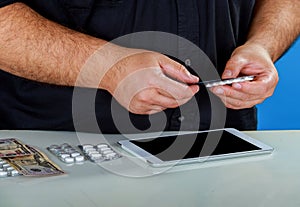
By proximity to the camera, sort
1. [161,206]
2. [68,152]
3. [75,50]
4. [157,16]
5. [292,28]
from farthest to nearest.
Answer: [292,28]
[157,16]
[75,50]
[68,152]
[161,206]

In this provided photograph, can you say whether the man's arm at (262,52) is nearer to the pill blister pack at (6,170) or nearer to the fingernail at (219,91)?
the fingernail at (219,91)

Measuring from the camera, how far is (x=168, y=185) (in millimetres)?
888

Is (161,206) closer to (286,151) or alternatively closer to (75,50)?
(286,151)

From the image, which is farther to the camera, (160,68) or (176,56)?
(176,56)

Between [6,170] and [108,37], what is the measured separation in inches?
16.0

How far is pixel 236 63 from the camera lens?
1176mm

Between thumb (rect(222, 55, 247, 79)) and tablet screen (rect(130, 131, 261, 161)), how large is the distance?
121 millimetres

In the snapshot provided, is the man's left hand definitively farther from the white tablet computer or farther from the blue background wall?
the blue background wall

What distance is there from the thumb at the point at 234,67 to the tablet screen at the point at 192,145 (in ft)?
0.40

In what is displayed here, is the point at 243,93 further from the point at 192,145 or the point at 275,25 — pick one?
the point at 275,25

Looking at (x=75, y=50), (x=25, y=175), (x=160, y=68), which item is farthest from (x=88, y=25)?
(x=25, y=175)

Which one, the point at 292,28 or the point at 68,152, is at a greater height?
the point at 292,28

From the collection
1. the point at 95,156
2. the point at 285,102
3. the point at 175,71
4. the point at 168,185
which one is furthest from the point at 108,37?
the point at 285,102

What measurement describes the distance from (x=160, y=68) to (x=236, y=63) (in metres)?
0.19
